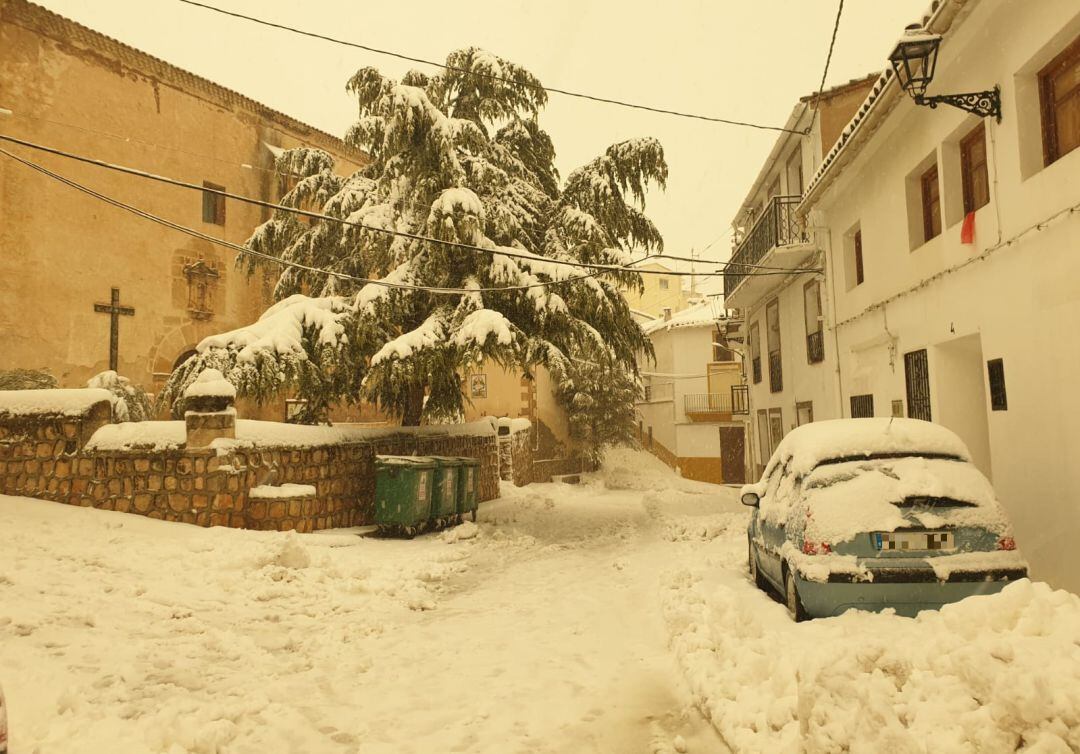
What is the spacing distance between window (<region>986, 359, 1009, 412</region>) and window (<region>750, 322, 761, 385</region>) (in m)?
13.8

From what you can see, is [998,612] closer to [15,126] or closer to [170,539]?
[170,539]

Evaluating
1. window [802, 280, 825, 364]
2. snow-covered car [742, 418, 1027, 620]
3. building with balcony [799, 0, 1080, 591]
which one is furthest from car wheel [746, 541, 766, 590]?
window [802, 280, 825, 364]

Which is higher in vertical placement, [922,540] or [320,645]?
[922,540]

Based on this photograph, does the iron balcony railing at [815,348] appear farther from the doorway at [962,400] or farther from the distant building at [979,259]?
the doorway at [962,400]

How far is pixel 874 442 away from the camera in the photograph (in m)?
5.65

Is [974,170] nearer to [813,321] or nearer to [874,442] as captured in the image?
[874,442]

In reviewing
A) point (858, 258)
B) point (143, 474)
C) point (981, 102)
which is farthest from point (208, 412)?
point (858, 258)

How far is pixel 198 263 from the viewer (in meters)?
20.8

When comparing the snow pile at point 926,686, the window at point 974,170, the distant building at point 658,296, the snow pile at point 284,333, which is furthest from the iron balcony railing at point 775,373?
the distant building at point 658,296

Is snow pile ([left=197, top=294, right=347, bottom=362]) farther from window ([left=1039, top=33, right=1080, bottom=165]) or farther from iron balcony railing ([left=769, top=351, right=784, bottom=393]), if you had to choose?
iron balcony railing ([left=769, top=351, right=784, bottom=393])

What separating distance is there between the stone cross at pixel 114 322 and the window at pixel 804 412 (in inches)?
700

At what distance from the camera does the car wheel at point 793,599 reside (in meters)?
5.45

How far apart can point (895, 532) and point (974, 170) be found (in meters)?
6.63

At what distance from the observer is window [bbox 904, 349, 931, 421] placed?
1050cm
